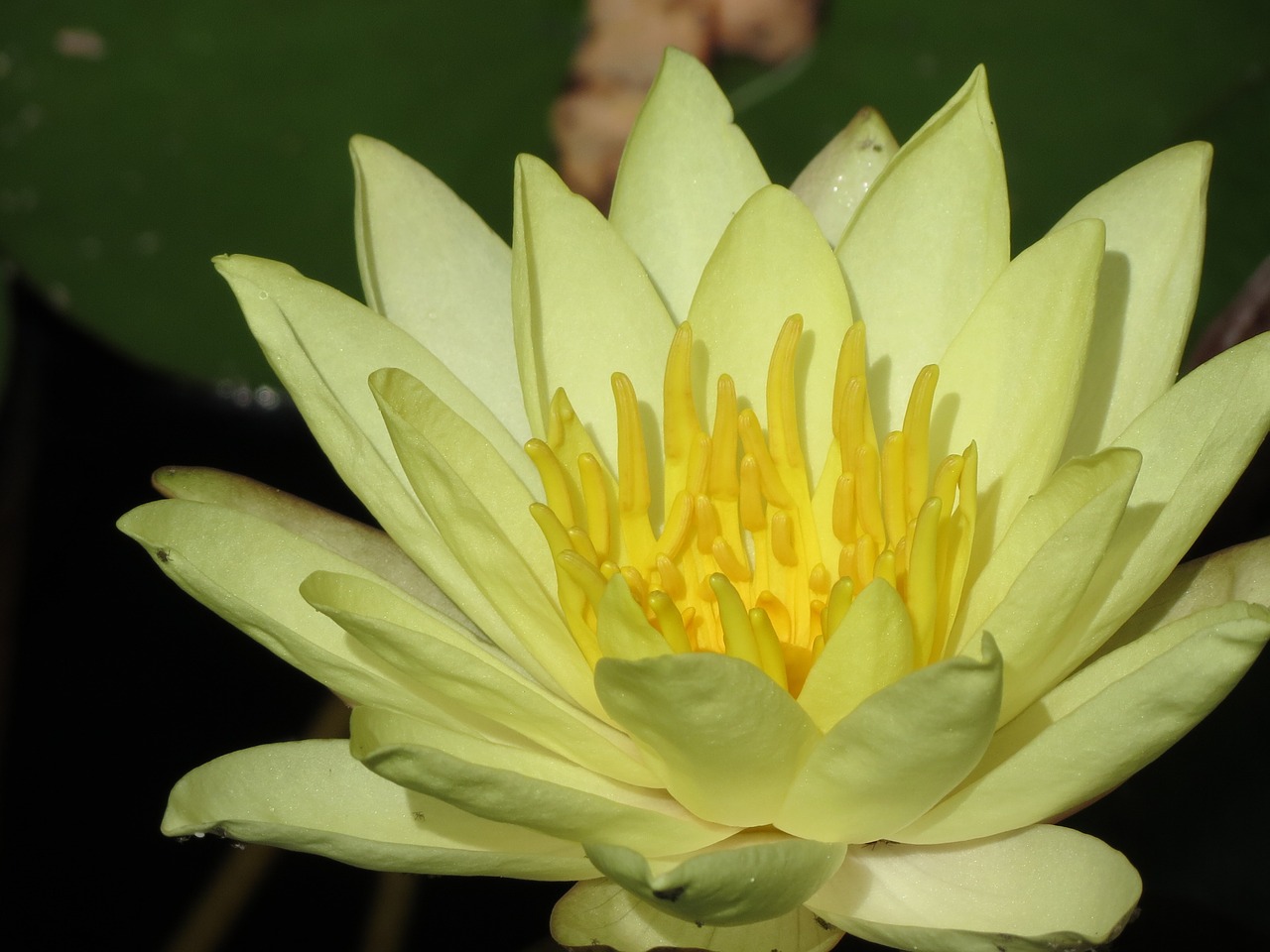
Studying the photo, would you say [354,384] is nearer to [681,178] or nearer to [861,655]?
[681,178]

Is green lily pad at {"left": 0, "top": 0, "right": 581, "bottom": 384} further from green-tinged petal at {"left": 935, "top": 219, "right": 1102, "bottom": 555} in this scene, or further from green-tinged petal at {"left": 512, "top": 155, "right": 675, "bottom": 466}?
green-tinged petal at {"left": 935, "top": 219, "right": 1102, "bottom": 555}

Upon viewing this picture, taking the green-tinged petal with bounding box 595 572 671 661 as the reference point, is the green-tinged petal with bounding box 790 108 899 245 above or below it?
above

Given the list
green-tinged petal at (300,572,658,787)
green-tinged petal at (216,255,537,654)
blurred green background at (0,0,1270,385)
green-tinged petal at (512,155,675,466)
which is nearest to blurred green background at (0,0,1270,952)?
blurred green background at (0,0,1270,385)

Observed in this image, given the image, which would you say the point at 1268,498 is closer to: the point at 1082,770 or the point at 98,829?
the point at 1082,770

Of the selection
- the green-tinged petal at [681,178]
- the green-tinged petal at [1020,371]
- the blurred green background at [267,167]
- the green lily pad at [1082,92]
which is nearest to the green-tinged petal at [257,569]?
the green-tinged petal at [681,178]

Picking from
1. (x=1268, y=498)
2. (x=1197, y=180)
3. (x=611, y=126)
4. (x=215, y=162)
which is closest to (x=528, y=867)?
(x=1197, y=180)

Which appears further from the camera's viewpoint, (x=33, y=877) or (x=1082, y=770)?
(x=33, y=877)
